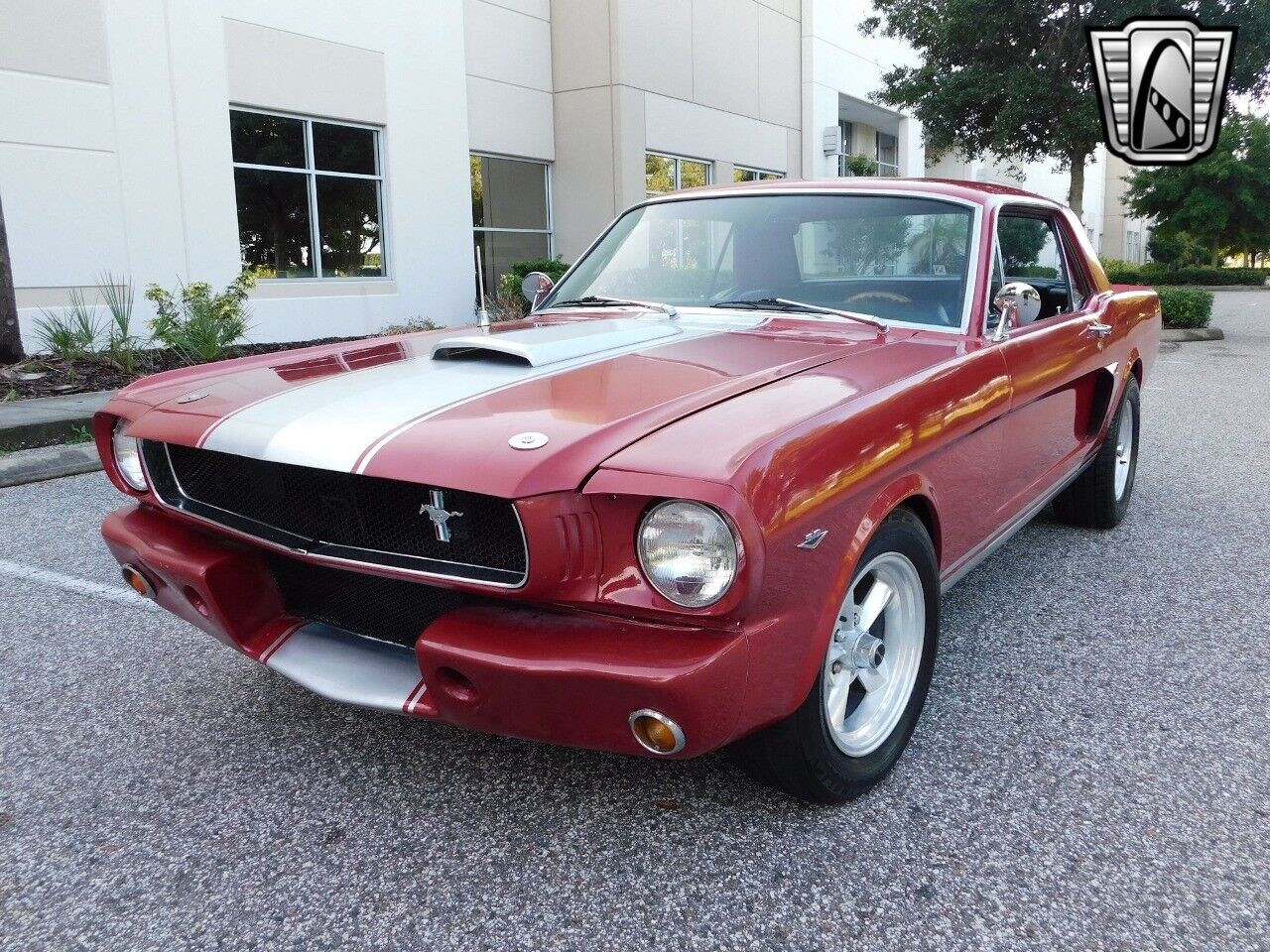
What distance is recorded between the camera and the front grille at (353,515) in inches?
78.5


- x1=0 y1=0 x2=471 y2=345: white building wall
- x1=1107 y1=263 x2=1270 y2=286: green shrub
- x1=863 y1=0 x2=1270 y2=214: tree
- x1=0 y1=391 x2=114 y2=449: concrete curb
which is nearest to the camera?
x1=0 y1=391 x2=114 y2=449: concrete curb

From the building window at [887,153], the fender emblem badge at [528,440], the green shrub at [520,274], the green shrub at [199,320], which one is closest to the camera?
the fender emblem badge at [528,440]

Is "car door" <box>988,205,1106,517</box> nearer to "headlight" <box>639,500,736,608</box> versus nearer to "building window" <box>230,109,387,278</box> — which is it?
"headlight" <box>639,500,736,608</box>

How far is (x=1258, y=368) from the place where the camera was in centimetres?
1129

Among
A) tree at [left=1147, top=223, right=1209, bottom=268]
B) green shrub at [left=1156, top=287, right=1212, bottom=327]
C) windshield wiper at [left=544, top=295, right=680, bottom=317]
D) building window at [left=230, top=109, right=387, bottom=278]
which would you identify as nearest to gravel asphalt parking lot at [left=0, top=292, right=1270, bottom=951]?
windshield wiper at [left=544, top=295, right=680, bottom=317]

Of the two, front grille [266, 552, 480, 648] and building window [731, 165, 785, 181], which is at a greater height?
building window [731, 165, 785, 181]

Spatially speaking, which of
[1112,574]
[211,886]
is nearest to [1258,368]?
[1112,574]

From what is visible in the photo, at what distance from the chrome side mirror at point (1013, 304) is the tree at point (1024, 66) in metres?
14.0

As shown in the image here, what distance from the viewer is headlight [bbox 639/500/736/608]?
1.84 metres

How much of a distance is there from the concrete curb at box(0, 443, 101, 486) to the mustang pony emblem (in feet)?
15.0

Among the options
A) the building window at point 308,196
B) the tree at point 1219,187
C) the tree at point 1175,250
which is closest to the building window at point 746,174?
the building window at point 308,196

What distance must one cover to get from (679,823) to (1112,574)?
2.50m

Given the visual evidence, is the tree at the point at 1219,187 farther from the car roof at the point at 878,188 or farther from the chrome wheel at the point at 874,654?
the chrome wheel at the point at 874,654

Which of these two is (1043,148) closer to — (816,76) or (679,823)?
(816,76)
